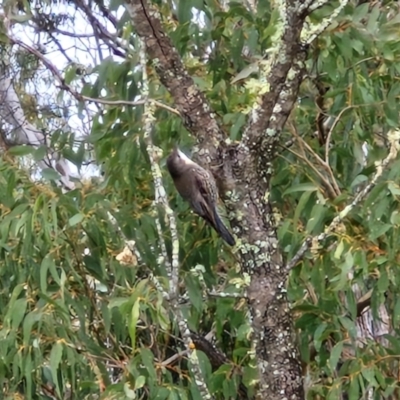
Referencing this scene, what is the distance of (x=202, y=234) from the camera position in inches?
106

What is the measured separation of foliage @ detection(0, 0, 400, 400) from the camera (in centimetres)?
225

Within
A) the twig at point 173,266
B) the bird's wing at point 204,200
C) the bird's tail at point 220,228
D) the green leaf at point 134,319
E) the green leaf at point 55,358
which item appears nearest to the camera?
the twig at point 173,266

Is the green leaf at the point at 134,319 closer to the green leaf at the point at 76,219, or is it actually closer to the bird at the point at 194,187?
the green leaf at the point at 76,219

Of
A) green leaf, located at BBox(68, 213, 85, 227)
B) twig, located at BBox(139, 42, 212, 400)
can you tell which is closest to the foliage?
green leaf, located at BBox(68, 213, 85, 227)

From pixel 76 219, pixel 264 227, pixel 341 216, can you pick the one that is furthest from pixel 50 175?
pixel 341 216

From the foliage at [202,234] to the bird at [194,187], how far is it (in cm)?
6

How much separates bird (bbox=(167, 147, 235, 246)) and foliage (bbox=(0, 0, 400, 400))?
0.06 meters

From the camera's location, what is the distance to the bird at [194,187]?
2.52 metres

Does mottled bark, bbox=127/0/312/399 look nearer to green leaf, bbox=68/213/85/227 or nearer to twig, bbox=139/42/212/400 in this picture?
twig, bbox=139/42/212/400

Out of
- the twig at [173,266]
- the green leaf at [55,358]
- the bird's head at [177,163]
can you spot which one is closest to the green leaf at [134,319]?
the twig at [173,266]

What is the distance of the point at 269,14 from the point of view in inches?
99.0

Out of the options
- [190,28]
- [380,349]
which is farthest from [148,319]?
[190,28]

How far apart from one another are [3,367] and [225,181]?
97 cm

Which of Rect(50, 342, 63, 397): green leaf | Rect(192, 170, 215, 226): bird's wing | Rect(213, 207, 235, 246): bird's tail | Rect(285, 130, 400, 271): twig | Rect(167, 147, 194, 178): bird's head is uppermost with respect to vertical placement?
Rect(167, 147, 194, 178): bird's head
